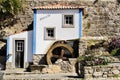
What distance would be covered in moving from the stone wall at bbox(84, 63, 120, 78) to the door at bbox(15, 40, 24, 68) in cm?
1151

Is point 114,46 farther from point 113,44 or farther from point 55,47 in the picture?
point 55,47

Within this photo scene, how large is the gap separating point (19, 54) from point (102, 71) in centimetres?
1197

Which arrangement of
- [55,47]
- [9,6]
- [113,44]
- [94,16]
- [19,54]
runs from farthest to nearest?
[94,16] → [9,6] → [19,54] → [55,47] → [113,44]

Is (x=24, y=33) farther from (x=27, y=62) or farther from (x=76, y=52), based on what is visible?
(x=76, y=52)

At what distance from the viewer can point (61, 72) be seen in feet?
80.7

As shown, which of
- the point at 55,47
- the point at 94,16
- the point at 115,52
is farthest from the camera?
the point at 94,16

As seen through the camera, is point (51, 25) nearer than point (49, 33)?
Yes

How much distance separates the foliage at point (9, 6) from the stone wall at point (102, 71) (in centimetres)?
1438

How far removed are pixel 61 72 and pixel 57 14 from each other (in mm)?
5093

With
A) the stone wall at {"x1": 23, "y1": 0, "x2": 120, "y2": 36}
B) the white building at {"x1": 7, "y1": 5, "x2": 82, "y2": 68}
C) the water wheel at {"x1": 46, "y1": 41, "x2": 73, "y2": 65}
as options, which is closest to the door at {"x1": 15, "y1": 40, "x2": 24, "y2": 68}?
the white building at {"x1": 7, "y1": 5, "x2": 82, "y2": 68}

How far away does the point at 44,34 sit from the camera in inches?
1094

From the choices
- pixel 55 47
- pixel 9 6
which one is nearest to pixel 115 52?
pixel 55 47

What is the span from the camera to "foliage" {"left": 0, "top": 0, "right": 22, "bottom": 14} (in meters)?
29.9

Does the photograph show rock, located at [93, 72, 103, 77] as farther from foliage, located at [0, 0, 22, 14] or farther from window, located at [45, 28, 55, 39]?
foliage, located at [0, 0, 22, 14]
